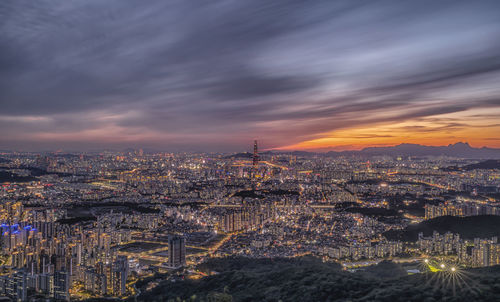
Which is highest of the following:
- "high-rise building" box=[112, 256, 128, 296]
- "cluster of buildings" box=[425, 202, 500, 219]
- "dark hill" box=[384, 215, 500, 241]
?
"cluster of buildings" box=[425, 202, 500, 219]

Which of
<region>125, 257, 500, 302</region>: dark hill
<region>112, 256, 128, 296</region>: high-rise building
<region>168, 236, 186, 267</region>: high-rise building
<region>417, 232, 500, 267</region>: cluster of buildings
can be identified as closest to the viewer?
<region>125, 257, 500, 302</region>: dark hill

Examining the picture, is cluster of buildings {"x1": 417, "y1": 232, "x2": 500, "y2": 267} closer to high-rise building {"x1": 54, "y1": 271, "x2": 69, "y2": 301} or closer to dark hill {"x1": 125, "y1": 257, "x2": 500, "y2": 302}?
dark hill {"x1": 125, "y1": 257, "x2": 500, "y2": 302}

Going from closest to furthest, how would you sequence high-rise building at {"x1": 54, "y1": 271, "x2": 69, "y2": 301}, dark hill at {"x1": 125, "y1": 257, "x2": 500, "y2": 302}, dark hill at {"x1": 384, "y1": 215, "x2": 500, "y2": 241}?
dark hill at {"x1": 125, "y1": 257, "x2": 500, "y2": 302} → high-rise building at {"x1": 54, "y1": 271, "x2": 69, "y2": 301} → dark hill at {"x1": 384, "y1": 215, "x2": 500, "y2": 241}

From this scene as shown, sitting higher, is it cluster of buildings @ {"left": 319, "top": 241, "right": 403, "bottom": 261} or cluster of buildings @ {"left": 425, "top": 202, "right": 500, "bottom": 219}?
cluster of buildings @ {"left": 425, "top": 202, "right": 500, "bottom": 219}

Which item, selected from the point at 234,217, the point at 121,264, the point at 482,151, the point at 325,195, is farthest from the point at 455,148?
the point at 121,264

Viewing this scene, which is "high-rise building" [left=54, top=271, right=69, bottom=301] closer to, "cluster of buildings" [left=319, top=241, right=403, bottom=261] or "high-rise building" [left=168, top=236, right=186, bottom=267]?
"high-rise building" [left=168, top=236, right=186, bottom=267]

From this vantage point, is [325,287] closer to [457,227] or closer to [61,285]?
[61,285]

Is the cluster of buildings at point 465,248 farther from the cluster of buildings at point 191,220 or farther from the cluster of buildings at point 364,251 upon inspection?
the cluster of buildings at point 364,251

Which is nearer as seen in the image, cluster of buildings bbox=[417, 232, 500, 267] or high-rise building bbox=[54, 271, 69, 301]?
high-rise building bbox=[54, 271, 69, 301]

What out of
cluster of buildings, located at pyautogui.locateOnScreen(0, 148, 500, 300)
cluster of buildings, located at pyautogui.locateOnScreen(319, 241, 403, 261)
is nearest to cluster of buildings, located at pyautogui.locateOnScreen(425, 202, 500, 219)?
cluster of buildings, located at pyautogui.locateOnScreen(0, 148, 500, 300)
